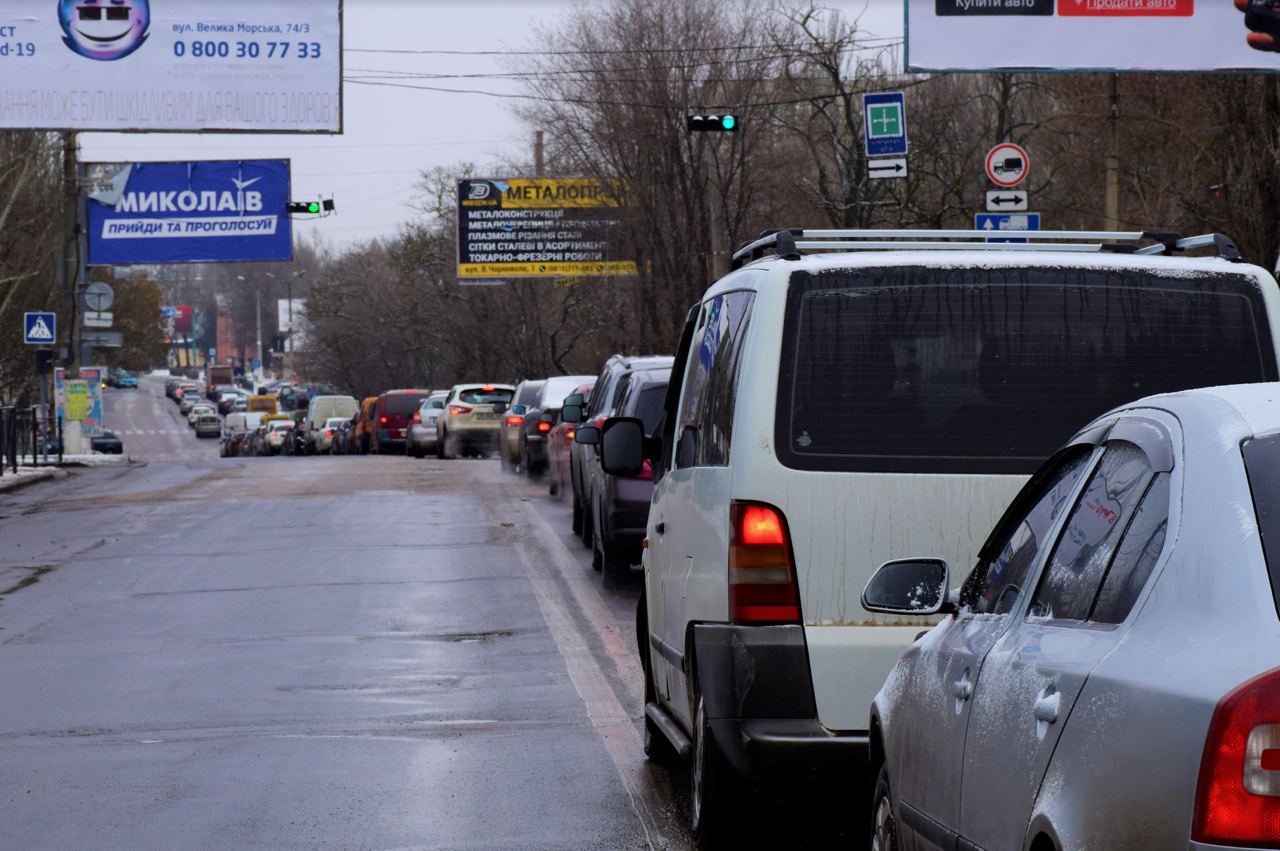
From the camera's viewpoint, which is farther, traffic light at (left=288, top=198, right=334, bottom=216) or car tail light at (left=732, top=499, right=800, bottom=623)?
traffic light at (left=288, top=198, right=334, bottom=216)

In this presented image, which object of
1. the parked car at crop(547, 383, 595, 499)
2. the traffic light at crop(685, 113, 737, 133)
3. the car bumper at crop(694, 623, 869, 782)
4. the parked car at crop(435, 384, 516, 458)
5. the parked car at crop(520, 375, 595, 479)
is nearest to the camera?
the car bumper at crop(694, 623, 869, 782)

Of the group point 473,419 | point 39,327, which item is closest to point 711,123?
point 473,419

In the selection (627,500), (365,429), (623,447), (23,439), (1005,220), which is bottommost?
(365,429)

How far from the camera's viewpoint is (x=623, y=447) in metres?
8.11

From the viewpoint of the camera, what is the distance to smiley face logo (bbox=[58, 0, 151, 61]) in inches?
1238

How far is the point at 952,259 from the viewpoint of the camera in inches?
233

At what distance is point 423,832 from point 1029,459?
245cm

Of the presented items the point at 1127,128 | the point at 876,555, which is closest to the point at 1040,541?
the point at 876,555

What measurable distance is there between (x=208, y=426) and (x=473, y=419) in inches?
2889

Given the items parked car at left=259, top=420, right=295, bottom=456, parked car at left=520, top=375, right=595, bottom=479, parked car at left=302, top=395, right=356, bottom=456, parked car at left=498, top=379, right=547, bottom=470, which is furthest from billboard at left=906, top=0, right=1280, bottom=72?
parked car at left=259, top=420, right=295, bottom=456

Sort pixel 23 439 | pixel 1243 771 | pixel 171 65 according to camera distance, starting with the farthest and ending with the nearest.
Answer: pixel 23 439 → pixel 171 65 → pixel 1243 771

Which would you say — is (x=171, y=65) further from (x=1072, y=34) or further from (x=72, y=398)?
(x=1072, y=34)

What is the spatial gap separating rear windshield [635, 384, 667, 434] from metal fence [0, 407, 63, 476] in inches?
749

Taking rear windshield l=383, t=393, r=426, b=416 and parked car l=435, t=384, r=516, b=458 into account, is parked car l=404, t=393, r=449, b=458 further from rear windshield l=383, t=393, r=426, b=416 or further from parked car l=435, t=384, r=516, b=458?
rear windshield l=383, t=393, r=426, b=416
